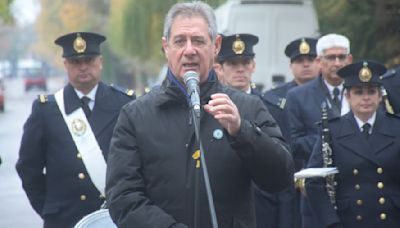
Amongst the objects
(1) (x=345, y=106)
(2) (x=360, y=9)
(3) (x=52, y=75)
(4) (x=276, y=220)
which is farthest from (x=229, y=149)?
(3) (x=52, y=75)

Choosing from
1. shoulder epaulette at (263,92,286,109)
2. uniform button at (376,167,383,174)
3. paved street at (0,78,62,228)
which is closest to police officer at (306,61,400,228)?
uniform button at (376,167,383,174)

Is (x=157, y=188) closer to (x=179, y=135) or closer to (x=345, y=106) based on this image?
(x=179, y=135)

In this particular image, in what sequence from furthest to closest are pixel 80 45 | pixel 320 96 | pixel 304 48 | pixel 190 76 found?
1. pixel 304 48
2. pixel 320 96
3. pixel 80 45
4. pixel 190 76

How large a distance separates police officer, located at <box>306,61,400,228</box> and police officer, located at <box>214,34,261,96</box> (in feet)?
4.16

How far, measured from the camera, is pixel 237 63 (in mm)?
9008

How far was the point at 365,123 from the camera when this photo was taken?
7.89 m

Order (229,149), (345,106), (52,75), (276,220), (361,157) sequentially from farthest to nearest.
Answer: (52,75) → (345,106) → (276,220) → (361,157) → (229,149)

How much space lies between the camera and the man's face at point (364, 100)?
7.80 meters

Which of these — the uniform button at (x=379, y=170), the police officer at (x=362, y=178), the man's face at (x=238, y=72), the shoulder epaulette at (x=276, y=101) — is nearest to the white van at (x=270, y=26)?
the shoulder epaulette at (x=276, y=101)

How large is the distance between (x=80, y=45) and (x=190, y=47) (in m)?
3.42

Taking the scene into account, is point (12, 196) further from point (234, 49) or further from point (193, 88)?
point (193, 88)

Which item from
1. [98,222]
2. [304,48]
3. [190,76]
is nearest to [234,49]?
[304,48]

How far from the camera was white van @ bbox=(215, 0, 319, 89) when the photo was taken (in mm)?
19141

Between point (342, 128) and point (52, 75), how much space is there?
6564 inches
